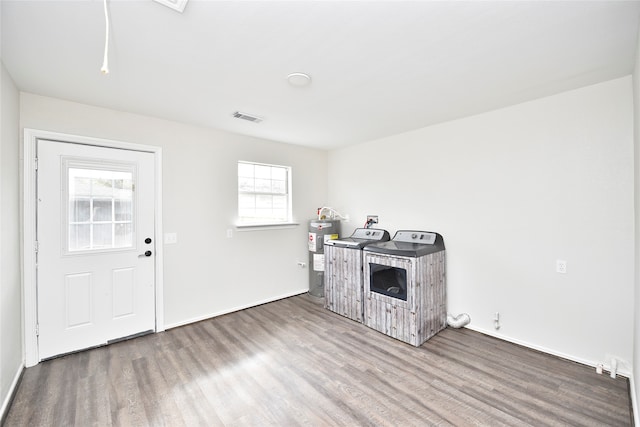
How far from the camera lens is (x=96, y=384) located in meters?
2.18

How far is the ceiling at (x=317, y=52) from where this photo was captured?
146 cm

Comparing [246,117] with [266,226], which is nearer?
[246,117]

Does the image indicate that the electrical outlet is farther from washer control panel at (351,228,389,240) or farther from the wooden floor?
washer control panel at (351,228,389,240)

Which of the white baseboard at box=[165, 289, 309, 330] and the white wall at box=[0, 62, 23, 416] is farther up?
the white wall at box=[0, 62, 23, 416]

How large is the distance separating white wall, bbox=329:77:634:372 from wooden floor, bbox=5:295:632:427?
0.35m

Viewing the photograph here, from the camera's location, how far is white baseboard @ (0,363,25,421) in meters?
1.84

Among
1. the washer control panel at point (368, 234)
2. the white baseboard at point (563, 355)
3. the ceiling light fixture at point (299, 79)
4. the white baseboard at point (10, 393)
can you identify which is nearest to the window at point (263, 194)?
the washer control panel at point (368, 234)

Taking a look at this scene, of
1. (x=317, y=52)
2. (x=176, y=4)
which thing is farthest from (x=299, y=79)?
(x=176, y=4)

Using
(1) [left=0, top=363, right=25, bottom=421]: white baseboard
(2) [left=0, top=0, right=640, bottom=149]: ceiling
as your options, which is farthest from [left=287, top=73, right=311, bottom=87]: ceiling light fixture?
(1) [left=0, top=363, right=25, bottom=421]: white baseboard

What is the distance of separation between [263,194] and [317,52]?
101 inches

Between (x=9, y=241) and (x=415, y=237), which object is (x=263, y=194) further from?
(x=9, y=241)

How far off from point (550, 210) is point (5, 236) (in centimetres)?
444

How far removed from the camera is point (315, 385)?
215 cm

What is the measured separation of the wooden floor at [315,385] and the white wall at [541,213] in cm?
35
